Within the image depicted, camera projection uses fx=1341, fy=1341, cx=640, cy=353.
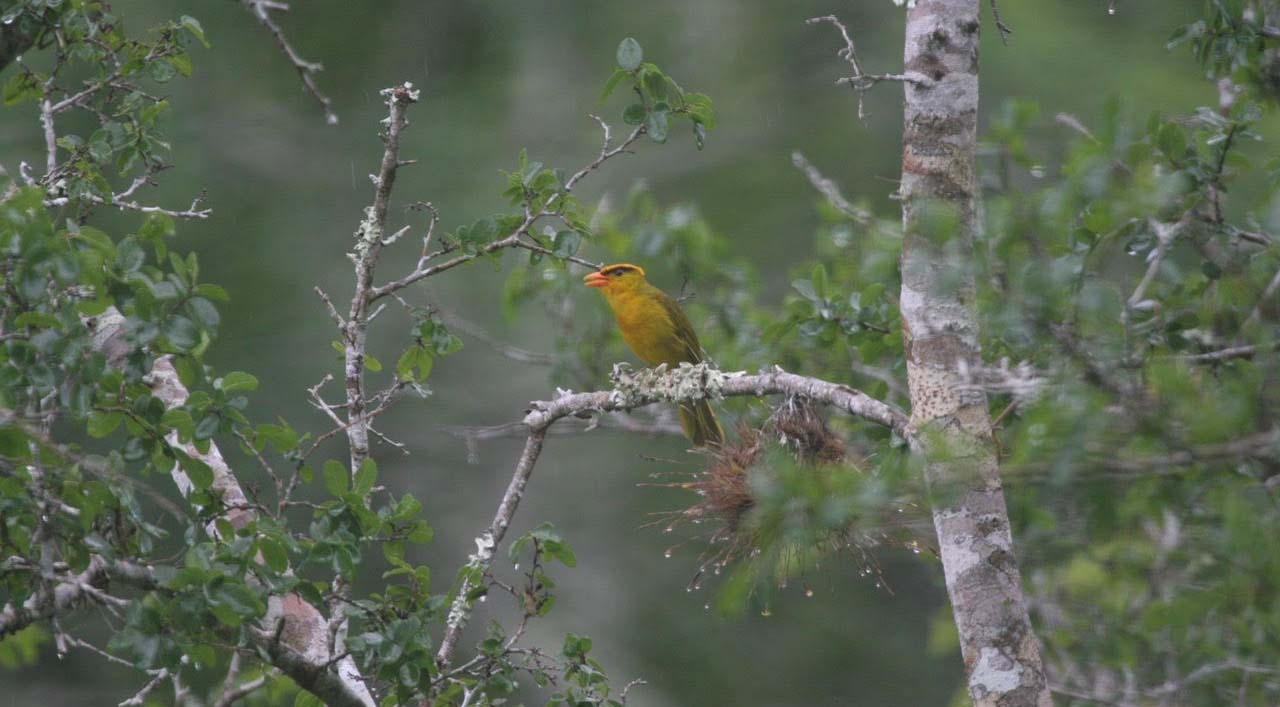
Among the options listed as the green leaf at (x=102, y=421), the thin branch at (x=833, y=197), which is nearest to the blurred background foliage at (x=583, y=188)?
the thin branch at (x=833, y=197)

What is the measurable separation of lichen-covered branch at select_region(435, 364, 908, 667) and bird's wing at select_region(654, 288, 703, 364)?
1662 millimetres

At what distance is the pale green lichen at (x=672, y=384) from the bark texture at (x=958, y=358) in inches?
26.2

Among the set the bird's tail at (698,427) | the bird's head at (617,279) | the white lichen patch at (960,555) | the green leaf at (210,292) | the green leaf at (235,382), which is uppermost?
the green leaf at (210,292)

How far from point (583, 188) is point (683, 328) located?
5.85m

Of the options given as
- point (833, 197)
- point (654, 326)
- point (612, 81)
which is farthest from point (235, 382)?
point (654, 326)

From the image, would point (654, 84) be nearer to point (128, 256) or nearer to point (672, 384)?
point (672, 384)

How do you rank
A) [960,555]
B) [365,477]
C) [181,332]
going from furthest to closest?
1. [365,477]
2. [960,555]
3. [181,332]

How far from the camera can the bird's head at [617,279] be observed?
6.03 meters

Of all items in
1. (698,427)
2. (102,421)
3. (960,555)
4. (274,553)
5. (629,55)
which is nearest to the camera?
(102,421)

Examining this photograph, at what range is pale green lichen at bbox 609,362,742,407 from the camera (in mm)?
3607

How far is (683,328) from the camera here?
19.0ft

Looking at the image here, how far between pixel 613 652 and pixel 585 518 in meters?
1.14

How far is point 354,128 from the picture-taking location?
38.9 feet

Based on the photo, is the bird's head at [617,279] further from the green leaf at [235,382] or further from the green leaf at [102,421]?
the green leaf at [102,421]
